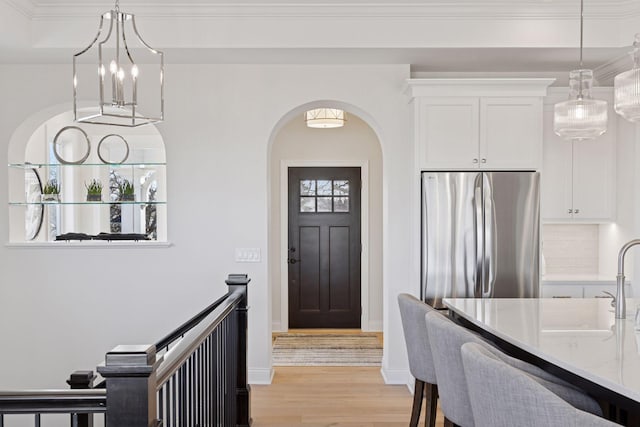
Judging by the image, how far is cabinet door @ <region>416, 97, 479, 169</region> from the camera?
13.8 ft

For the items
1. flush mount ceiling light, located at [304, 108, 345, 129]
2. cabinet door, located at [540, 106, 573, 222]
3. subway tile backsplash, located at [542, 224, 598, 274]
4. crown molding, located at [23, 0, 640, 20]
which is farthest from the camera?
flush mount ceiling light, located at [304, 108, 345, 129]

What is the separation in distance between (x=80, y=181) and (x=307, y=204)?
2582mm

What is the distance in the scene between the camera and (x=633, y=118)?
2.63 m

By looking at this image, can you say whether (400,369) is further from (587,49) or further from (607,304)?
(587,49)

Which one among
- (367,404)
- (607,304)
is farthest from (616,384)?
(367,404)

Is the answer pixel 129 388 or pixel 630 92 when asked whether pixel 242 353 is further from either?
pixel 630 92

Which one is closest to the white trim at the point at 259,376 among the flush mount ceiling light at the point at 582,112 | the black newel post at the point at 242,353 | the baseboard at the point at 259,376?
the baseboard at the point at 259,376

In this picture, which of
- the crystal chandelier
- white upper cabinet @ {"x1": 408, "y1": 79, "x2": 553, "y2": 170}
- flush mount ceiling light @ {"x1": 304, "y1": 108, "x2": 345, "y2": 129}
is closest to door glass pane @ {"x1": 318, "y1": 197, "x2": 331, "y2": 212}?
flush mount ceiling light @ {"x1": 304, "y1": 108, "x2": 345, "y2": 129}

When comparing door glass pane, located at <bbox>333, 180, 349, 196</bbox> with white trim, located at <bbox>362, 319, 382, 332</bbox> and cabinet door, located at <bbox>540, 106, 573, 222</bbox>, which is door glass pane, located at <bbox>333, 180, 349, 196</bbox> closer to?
white trim, located at <bbox>362, 319, 382, 332</bbox>

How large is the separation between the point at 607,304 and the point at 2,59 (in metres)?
4.75

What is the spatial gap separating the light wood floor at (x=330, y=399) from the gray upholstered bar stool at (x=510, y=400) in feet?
6.68

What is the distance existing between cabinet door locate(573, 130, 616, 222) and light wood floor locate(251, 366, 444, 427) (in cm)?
220

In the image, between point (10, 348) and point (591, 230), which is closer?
point (10, 348)

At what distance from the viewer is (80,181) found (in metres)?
5.83
